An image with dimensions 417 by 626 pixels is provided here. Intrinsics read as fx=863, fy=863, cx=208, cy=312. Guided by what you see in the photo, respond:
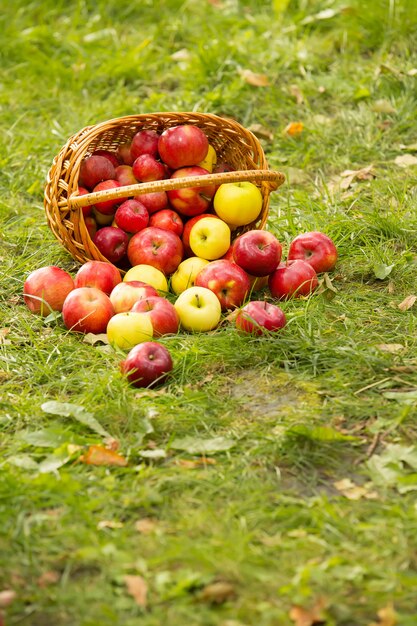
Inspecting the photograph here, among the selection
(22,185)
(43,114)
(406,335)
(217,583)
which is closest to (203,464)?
(217,583)

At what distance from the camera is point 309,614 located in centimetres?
214

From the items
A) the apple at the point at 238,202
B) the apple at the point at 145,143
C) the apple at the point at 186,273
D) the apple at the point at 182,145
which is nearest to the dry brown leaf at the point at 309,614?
the apple at the point at 186,273

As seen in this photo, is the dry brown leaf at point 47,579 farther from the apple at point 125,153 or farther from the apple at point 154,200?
the apple at point 125,153

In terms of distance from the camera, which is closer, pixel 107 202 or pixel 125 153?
pixel 107 202

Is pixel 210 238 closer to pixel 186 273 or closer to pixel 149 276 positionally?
pixel 186 273

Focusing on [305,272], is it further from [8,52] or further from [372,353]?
[8,52]

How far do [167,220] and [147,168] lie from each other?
27cm

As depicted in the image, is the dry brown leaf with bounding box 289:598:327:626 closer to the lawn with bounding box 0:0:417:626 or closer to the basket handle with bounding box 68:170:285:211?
the lawn with bounding box 0:0:417:626

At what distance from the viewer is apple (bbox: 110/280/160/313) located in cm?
362

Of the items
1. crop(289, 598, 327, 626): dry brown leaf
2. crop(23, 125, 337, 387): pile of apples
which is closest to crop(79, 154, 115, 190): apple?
crop(23, 125, 337, 387): pile of apples

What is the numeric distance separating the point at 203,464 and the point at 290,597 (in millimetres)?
645

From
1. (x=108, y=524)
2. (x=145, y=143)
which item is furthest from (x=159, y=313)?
(x=108, y=524)

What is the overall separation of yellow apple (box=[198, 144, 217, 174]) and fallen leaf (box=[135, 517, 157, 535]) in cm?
214

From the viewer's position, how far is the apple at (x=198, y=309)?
11.7 ft
